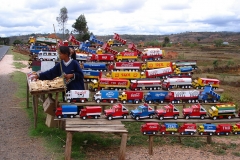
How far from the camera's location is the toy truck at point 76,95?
26.1ft

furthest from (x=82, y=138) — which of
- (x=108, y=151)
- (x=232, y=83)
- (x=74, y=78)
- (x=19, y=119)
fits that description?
(x=232, y=83)

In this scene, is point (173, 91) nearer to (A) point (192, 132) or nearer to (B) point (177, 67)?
(A) point (192, 132)

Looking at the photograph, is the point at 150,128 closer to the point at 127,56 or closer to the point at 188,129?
the point at 188,129

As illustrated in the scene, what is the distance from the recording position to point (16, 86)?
15906mm

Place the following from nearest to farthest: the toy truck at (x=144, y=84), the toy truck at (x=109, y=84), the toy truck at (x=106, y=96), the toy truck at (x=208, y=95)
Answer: the toy truck at (x=106, y=96) → the toy truck at (x=208, y=95) → the toy truck at (x=109, y=84) → the toy truck at (x=144, y=84)

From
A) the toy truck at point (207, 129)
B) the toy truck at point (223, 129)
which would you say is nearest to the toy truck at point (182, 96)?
the toy truck at point (207, 129)

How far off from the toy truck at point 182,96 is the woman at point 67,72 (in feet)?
8.77

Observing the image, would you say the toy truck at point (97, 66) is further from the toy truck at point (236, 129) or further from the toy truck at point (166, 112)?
the toy truck at point (236, 129)

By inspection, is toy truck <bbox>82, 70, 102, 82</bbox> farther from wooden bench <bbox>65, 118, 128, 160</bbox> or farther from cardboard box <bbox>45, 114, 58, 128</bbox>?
wooden bench <bbox>65, 118, 128, 160</bbox>

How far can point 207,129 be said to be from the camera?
819cm

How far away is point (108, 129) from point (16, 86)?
1074 centimetres

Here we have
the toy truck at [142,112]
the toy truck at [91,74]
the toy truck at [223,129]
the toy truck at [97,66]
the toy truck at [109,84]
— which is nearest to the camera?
the toy truck at [142,112]

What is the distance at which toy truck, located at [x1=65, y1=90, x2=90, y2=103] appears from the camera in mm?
7949

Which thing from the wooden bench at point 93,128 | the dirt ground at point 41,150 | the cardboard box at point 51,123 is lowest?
the dirt ground at point 41,150
